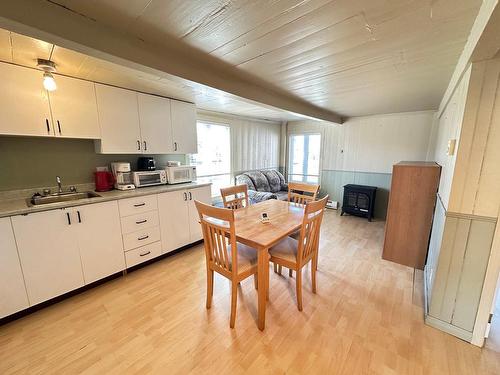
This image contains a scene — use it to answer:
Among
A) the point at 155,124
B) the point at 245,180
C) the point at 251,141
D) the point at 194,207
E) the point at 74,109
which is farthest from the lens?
the point at 251,141

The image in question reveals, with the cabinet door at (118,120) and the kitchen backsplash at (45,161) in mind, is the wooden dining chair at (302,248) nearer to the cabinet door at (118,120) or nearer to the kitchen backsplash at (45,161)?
the cabinet door at (118,120)

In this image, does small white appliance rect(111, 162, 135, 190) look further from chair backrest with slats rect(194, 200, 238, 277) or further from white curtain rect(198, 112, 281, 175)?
white curtain rect(198, 112, 281, 175)

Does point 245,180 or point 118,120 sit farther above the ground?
point 118,120

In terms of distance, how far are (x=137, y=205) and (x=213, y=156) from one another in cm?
205

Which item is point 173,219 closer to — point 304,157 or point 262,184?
point 262,184

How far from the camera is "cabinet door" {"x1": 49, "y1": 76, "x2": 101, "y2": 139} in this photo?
6.66 feet

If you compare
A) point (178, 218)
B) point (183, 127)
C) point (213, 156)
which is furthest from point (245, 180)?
point (178, 218)

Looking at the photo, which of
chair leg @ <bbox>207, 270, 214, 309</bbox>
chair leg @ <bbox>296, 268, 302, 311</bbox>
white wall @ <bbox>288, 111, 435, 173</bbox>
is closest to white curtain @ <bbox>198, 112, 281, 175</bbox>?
white wall @ <bbox>288, 111, 435, 173</bbox>

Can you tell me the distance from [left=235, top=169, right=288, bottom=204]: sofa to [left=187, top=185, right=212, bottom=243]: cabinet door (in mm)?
1139

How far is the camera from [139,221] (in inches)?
97.5

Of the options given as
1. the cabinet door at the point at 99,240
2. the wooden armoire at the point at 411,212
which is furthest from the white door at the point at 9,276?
the wooden armoire at the point at 411,212

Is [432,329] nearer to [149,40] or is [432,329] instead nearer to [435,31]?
[435,31]

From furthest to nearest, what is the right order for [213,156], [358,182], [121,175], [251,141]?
[251,141] → [358,182] → [213,156] → [121,175]

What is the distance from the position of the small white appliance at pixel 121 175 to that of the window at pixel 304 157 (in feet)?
14.3
